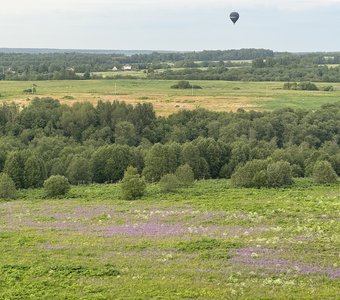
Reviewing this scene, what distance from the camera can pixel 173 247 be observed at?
96.0 ft

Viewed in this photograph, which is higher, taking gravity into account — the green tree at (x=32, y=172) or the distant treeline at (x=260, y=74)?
the distant treeline at (x=260, y=74)

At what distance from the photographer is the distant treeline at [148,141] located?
56.8 m

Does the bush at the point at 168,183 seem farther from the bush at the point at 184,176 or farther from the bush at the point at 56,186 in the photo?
the bush at the point at 56,186

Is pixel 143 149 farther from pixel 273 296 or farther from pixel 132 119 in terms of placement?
pixel 273 296

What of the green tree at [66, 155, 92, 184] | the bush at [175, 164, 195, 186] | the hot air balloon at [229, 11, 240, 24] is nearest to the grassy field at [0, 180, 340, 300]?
the bush at [175, 164, 195, 186]

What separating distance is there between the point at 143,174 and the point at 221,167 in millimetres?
9111

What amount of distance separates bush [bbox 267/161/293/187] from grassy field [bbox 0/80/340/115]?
4091 centimetres

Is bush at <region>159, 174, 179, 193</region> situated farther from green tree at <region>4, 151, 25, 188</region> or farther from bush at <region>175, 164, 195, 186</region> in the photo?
green tree at <region>4, 151, 25, 188</region>

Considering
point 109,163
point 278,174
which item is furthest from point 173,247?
point 109,163

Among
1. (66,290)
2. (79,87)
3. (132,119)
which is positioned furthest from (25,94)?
(66,290)

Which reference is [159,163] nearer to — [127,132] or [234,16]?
[127,132]

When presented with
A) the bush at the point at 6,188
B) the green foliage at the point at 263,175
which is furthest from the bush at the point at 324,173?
the bush at the point at 6,188

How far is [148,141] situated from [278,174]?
23.8m

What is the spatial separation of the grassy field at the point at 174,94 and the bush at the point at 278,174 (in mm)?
40914
